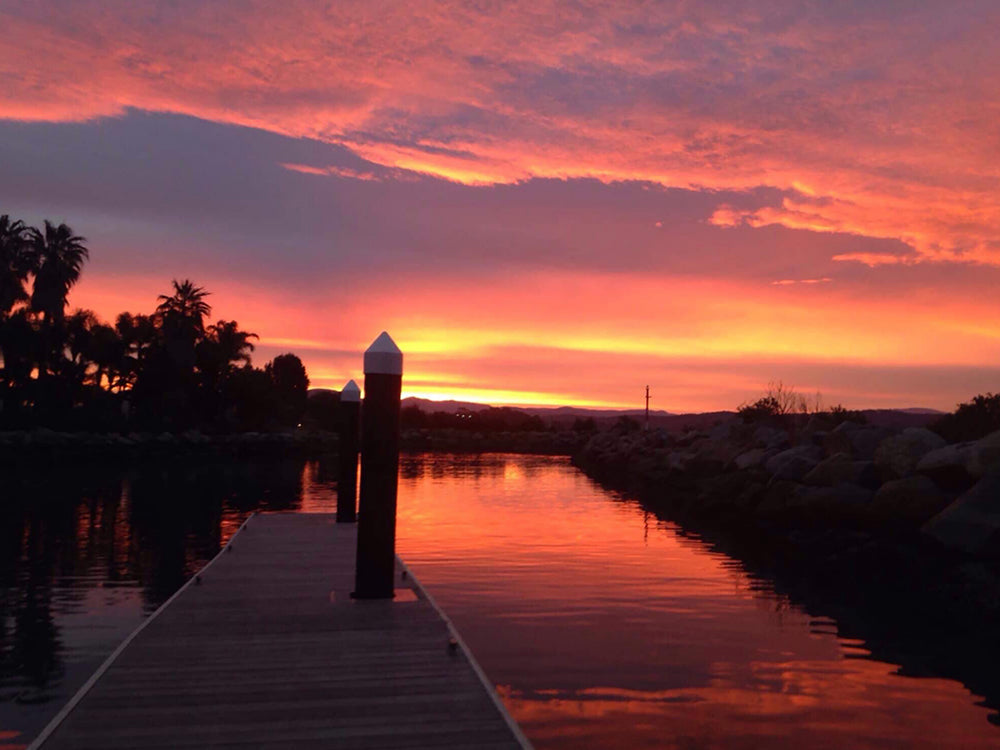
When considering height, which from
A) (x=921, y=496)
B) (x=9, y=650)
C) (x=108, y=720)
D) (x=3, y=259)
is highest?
(x=3, y=259)

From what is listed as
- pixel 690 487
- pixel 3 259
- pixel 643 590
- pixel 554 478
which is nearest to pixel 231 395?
pixel 3 259

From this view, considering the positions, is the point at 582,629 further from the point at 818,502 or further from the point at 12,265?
the point at 12,265

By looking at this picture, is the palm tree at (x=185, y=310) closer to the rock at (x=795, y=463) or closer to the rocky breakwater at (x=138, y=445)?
the rocky breakwater at (x=138, y=445)

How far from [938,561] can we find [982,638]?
15.4 ft

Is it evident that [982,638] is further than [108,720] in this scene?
Yes

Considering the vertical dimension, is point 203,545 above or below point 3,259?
below

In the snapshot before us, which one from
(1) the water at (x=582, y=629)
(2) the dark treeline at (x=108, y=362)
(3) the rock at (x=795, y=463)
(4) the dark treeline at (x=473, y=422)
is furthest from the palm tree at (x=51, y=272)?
(4) the dark treeline at (x=473, y=422)

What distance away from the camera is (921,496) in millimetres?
17844

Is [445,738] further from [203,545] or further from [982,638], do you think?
[203,545]

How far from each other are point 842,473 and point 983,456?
515 centimetres

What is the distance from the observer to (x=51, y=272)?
176ft

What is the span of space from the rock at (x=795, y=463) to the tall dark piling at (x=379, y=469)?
17.1 metres

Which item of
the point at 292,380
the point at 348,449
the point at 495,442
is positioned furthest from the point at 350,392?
the point at 292,380

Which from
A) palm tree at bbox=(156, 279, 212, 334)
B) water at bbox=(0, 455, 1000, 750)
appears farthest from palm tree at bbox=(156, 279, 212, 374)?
water at bbox=(0, 455, 1000, 750)
